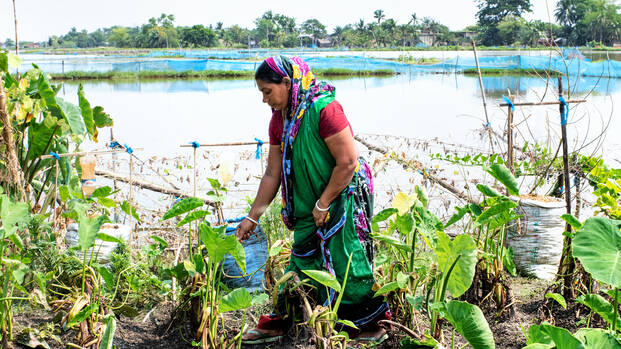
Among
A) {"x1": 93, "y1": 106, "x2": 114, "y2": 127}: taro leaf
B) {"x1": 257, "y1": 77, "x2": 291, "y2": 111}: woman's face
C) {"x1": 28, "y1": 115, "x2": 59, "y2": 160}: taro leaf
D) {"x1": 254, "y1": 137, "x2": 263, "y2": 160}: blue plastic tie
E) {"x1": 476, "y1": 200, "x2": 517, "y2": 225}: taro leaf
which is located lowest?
{"x1": 476, "y1": 200, "x2": 517, "y2": 225}: taro leaf

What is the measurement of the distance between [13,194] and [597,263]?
2463 mm

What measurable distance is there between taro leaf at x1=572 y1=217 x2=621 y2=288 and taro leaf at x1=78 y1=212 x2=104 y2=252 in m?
1.57

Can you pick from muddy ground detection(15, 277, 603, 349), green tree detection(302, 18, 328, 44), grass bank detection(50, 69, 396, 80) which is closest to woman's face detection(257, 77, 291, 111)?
muddy ground detection(15, 277, 603, 349)

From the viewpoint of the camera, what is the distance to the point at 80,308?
7.13 feet

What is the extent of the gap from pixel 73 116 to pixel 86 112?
0.19m

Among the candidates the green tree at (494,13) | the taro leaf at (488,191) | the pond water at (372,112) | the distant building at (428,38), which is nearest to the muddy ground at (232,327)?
the taro leaf at (488,191)

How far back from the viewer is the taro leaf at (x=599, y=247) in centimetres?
179

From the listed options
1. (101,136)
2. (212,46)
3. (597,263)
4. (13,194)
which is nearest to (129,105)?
(101,136)

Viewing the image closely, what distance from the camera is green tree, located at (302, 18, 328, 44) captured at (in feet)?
252

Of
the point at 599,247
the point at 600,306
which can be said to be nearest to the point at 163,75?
the point at 600,306

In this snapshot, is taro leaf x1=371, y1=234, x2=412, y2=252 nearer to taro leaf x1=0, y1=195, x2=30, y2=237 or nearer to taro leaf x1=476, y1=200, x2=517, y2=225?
taro leaf x1=476, y1=200, x2=517, y2=225

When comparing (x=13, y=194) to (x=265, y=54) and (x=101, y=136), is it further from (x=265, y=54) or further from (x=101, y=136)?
(x=265, y=54)

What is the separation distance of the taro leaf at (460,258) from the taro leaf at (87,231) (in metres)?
1.17

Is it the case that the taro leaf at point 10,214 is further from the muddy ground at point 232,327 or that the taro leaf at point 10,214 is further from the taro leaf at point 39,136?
the taro leaf at point 39,136
